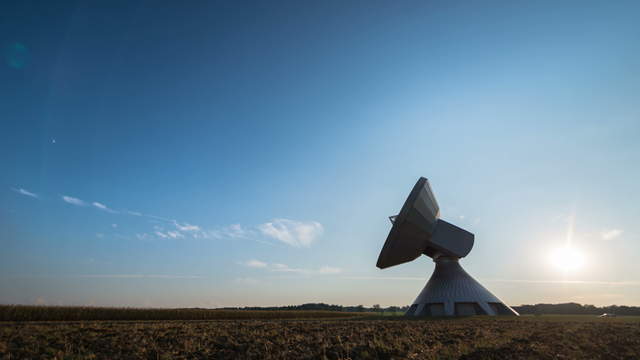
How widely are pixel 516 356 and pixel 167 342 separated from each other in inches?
480

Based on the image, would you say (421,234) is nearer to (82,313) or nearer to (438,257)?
(438,257)

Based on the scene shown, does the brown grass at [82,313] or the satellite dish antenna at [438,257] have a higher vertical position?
the satellite dish antenna at [438,257]

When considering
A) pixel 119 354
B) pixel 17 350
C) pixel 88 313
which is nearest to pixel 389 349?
pixel 119 354

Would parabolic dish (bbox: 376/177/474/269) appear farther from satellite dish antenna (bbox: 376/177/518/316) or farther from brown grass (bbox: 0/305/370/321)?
brown grass (bbox: 0/305/370/321)

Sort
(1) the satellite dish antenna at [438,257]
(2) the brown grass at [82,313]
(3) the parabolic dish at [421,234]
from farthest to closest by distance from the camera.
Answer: (1) the satellite dish antenna at [438,257] → (3) the parabolic dish at [421,234] → (2) the brown grass at [82,313]

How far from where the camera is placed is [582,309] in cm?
9112

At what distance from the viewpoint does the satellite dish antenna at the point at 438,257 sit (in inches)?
1364

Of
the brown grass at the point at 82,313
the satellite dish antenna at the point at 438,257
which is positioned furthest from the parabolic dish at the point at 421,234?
the brown grass at the point at 82,313

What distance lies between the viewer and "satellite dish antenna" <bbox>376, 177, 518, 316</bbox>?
3466 cm

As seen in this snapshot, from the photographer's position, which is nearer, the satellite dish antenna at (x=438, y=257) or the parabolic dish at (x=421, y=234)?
the parabolic dish at (x=421, y=234)

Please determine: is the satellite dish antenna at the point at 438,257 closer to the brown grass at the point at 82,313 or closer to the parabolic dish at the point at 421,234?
the parabolic dish at the point at 421,234

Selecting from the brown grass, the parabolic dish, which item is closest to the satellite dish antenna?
the parabolic dish

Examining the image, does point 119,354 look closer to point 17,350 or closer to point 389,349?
point 17,350

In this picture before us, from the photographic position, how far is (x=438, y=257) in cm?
4197
